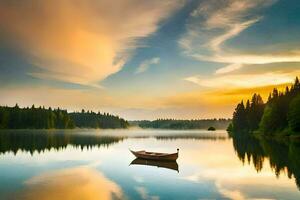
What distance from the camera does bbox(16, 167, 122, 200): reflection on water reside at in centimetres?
2738

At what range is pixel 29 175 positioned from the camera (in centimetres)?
3841

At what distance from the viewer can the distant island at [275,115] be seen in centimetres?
9631

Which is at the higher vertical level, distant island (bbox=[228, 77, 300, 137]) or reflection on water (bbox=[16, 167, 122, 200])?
distant island (bbox=[228, 77, 300, 137])

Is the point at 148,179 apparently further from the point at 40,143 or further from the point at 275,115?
the point at 275,115

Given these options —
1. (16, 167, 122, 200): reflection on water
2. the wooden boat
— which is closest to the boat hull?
the wooden boat

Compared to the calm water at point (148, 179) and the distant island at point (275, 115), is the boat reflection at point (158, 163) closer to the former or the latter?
the calm water at point (148, 179)

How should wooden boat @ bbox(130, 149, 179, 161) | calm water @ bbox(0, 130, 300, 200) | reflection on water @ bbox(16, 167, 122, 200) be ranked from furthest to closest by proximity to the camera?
wooden boat @ bbox(130, 149, 179, 161) < calm water @ bbox(0, 130, 300, 200) < reflection on water @ bbox(16, 167, 122, 200)

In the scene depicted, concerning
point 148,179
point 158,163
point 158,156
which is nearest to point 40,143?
point 158,156

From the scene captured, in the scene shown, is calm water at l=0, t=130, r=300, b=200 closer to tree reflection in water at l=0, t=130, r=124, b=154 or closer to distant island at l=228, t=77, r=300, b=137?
tree reflection in water at l=0, t=130, r=124, b=154

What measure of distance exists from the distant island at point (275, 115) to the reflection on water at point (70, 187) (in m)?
72.3

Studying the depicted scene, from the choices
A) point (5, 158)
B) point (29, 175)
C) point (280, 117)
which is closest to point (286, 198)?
point (29, 175)

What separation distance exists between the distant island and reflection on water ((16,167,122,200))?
72282 millimetres

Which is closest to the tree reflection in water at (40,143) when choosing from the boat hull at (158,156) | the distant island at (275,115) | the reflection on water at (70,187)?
the boat hull at (158,156)

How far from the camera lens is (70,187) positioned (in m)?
31.2
